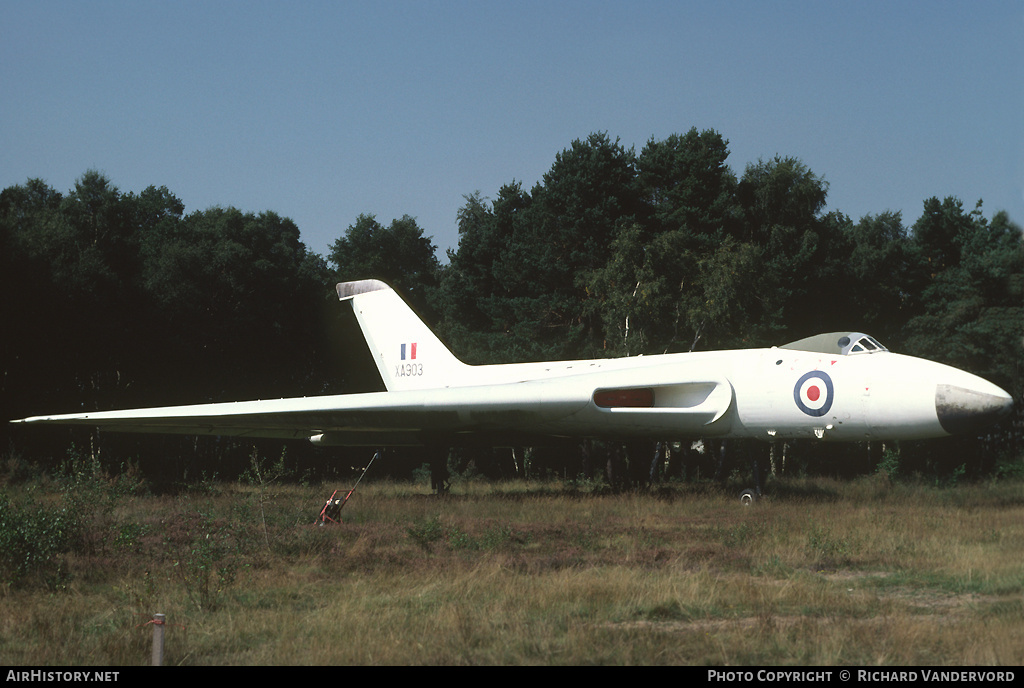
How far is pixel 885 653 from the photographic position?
4.59 metres

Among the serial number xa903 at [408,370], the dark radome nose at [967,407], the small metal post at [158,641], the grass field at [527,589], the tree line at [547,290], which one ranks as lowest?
the grass field at [527,589]

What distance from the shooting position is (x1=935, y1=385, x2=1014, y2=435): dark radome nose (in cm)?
1135

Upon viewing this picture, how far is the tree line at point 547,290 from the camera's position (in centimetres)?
2491

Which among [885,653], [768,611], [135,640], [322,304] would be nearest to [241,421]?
[135,640]

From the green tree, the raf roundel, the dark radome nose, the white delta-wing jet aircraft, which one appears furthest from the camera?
the green tree

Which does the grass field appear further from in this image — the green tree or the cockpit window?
the green tree

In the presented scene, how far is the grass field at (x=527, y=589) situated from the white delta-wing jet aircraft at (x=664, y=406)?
5.02ft

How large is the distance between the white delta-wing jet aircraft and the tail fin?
7.22 ft

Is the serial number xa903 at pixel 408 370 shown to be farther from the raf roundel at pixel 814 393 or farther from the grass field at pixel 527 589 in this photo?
the raf roundel at pixel 814 393

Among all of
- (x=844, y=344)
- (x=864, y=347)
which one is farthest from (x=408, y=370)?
(x=864, y=347)

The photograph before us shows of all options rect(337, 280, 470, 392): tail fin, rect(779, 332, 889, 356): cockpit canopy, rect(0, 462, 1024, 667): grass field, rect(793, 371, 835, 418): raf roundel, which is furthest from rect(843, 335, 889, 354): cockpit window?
rect(337, 280, 470, 392): tail fin

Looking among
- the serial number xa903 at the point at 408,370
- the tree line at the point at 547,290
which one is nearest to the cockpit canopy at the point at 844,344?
the serial number xa903 at the point at 408,370

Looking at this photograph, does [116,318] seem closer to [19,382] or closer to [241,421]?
[19,382]

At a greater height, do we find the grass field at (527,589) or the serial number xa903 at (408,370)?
the serial number xa903 at (408,370)
